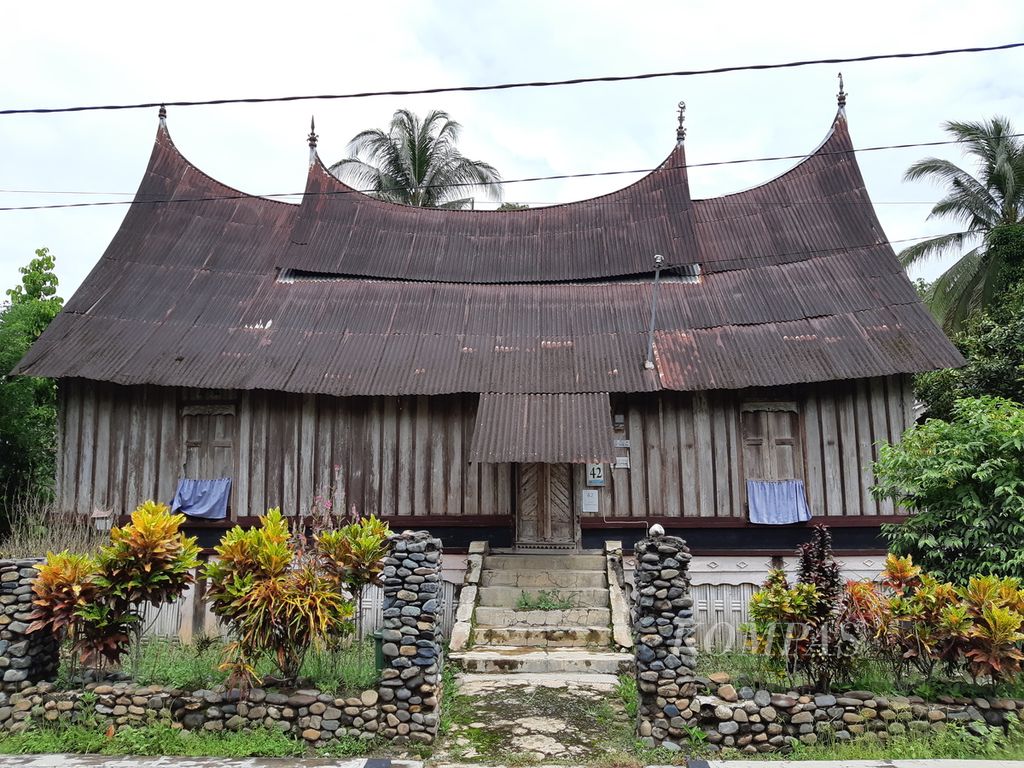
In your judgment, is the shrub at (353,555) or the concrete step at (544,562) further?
the concrete step at (544,562)

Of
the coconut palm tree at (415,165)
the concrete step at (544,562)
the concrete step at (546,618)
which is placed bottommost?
the concrete step at (546,618)

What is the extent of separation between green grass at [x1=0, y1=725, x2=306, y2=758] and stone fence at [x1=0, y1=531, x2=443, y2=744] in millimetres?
117

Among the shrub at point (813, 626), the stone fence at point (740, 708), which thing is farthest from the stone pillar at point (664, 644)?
the shrub at point (813, 626)

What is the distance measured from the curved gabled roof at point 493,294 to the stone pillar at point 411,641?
5302 mm

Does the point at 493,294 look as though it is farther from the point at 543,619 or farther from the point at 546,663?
the point at 546,663

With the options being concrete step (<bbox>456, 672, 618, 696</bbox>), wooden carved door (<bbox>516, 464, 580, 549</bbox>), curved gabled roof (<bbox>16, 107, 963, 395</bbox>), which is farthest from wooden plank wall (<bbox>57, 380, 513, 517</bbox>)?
concrete step (<bbox>456, 672, 618, 696</bbox>)

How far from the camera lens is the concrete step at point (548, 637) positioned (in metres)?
11.1

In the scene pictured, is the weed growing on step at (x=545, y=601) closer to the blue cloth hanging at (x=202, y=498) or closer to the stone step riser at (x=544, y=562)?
the stone step riser at (x=544, y=562)

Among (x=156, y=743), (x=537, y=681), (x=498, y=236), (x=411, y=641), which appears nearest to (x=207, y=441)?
(x=156, y=743)

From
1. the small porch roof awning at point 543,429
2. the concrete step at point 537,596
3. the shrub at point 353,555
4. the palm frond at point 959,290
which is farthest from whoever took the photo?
the palm frond at point 959,290

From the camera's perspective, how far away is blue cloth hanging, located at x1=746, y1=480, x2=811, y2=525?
1319 centimetres

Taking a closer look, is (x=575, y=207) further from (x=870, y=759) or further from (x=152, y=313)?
(x=870, y=759)

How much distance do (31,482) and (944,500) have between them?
18013 mm

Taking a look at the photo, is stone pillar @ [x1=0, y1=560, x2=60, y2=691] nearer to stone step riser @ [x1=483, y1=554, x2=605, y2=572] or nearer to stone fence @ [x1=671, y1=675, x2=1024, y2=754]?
stone step riser @ [x1=483, y1=554, x2=605, y2=572]
